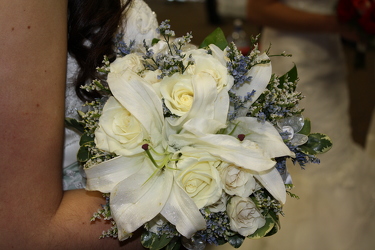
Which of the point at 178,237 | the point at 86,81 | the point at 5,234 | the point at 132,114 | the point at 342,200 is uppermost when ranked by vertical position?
the point at 132,114

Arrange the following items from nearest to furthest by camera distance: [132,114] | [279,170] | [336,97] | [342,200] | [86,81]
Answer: [132,114] < [279,170] < [86,81] < [342,200] < [336,97]

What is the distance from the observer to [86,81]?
1.22 metres

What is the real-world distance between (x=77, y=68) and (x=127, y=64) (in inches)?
12.5

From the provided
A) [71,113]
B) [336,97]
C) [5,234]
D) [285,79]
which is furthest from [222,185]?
[336,97]

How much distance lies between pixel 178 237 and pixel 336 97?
1.94m

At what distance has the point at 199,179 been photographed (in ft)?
3.00

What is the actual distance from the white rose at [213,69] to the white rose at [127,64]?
114 millimetres

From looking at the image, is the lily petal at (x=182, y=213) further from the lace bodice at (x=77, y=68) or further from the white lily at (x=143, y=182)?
the lace bodice at (x=77, y=68)

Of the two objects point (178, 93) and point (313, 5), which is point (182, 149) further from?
point (313, 5)

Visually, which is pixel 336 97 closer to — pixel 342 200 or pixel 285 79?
pixel 342 200

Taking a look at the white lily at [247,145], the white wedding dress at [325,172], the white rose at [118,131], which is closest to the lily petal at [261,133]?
the white lily at [247,145]

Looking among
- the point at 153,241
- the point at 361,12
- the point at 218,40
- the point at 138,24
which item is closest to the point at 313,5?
the point at 361,12

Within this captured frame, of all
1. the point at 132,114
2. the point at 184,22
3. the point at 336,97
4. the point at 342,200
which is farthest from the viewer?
the point at 184,22

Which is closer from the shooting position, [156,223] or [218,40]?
[156,223]
